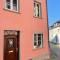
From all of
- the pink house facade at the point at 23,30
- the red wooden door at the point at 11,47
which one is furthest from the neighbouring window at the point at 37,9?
the red wooden door at the point at 11,47

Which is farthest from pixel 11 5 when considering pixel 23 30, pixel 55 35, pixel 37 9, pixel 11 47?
pixel 55 35

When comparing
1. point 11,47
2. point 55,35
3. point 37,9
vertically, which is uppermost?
point 37,9

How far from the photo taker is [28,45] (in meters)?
17.5

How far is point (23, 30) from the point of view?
16.9m

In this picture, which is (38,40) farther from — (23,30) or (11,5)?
(11,5)

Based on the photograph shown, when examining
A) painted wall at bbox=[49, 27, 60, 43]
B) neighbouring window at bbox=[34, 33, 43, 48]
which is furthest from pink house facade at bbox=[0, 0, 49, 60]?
painted wall at bbox=[49, 27, 60, 43]

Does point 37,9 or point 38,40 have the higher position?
point 37,9

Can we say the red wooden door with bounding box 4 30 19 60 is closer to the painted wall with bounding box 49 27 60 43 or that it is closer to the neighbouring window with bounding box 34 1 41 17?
the neighbouring window with bounding box 34 1 41 17

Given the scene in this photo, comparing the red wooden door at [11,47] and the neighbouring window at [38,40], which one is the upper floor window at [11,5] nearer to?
the red wooden door at [11,47]

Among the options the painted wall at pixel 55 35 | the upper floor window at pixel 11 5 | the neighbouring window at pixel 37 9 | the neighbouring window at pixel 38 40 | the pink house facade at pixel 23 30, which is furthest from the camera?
the painted wall at pixel 55 35

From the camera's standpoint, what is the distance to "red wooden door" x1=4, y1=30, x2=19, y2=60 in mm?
15109

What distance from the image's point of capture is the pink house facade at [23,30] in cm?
1490

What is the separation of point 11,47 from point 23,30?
1.88 m

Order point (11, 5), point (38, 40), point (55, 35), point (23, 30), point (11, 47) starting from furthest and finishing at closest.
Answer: point (55, 35) → point (38, 40) → point (23, 30) → point (11, 5) → point (11, 47)
